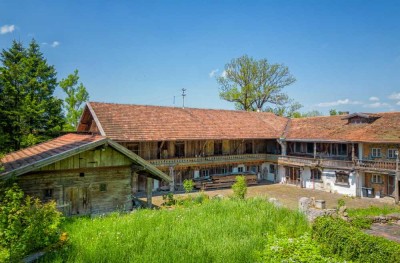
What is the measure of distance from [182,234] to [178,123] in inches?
773

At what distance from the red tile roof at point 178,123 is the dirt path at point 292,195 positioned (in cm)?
529

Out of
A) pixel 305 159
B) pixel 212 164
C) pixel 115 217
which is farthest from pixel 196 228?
pixel 305 159

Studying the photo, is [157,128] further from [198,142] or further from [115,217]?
[115,217]

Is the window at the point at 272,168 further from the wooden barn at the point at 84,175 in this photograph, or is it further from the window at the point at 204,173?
the wooden barn at the point at 84,175

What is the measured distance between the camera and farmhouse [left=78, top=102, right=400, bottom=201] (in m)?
25.5

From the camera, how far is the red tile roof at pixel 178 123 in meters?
25.9

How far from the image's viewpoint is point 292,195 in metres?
26.4

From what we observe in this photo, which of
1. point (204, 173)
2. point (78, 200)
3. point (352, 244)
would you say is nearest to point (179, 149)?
point (204, 173)

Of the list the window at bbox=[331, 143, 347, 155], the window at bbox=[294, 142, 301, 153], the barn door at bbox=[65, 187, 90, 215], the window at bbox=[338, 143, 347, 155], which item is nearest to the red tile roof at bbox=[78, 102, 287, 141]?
the window at bbox=[294, 142, 301, 153]

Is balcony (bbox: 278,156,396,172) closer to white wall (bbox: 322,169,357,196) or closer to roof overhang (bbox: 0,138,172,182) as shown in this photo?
white wall (bbox: 322,169,357,196)

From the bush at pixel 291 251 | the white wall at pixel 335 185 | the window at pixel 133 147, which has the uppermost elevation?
the window at pixel 133 147

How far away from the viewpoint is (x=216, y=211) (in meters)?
13.7

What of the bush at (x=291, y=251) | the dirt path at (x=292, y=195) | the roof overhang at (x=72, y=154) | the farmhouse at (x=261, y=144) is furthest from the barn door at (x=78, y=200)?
the farmhouse at (x=261, y=144)

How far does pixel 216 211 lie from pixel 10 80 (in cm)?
2417
